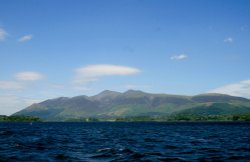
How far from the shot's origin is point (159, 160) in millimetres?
38625

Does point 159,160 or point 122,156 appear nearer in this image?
point 159,160

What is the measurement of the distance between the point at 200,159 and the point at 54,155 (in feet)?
58.7

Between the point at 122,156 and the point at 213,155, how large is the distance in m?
11.7

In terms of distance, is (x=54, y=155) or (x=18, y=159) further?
(x=54, y=155)

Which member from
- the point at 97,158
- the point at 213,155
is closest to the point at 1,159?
the point at 97,158

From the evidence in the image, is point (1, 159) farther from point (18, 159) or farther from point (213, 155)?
point (213, 155)

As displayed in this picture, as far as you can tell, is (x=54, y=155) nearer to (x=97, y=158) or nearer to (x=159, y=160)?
(x=97, y=158)

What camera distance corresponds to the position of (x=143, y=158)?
131 feet

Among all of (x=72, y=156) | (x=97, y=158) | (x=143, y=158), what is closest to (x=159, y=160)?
(x=143, y=158)

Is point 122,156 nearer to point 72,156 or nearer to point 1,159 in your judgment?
point 72,156

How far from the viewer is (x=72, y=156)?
4141 centimetres

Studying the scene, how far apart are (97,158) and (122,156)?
348 centimetres

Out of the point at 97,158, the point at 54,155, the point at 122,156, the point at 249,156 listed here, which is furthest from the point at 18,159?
the point at 249,156

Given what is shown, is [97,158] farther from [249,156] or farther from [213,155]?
[249,156]
